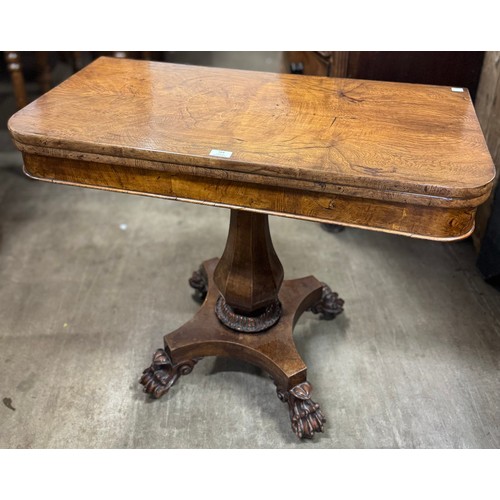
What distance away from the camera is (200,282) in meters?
1.86

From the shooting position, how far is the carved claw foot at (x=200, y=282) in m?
1.85

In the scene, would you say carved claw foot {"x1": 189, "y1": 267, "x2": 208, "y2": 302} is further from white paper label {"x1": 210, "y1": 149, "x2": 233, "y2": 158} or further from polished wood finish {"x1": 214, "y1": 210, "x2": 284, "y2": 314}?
white paper label {"x1": 210, "y1": 149, "x2": 233, "y2": 158}

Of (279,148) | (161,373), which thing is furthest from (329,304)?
(279,148)

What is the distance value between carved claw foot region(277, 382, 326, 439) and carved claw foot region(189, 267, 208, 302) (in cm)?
54

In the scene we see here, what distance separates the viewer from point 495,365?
1.66 m

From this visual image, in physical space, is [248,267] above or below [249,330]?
A: above

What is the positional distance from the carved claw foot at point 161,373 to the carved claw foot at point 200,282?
363 millimetres

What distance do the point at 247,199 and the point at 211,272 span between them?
753 mm

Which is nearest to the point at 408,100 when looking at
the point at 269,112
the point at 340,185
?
the point at 269,112

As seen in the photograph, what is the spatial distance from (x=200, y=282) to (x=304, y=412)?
0.62 meters

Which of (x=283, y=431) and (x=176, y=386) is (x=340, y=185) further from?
(x=176, y=386)

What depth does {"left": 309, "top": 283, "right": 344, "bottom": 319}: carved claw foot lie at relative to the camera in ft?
5.84

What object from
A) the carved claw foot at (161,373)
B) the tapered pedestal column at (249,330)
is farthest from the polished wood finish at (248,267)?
the carved claw foot at (161,373)

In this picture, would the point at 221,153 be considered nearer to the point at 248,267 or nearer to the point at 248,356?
the point at 248,267
